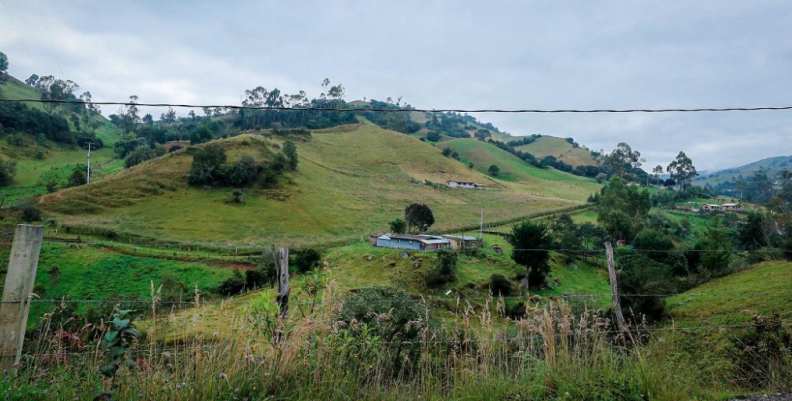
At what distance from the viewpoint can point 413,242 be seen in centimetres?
4566

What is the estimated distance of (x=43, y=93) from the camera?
11669cm

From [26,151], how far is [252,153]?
139 feet

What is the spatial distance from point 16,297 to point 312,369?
2.60 meters

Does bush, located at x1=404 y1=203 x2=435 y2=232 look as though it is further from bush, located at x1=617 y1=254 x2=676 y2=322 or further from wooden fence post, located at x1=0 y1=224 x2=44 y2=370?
wooden fence post, located at x1=0 y1=224 x2=44 y2=370

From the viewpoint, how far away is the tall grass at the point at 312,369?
3.33 m

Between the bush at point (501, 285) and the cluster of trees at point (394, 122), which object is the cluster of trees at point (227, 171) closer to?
the bush at point (501, 285)

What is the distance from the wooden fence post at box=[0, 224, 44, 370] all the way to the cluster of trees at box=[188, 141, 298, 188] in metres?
67.6

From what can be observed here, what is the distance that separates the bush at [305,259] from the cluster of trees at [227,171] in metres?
31.5

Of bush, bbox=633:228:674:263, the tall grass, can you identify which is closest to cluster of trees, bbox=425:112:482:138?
bush, bbox=633:228:674:263

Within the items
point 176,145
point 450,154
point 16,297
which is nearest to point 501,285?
point 16,297

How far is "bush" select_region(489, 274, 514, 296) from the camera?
34.1m

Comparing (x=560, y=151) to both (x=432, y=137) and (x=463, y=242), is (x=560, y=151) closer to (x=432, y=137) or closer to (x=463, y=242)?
(x=432, y=137)

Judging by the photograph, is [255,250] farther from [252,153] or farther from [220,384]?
[220,384]

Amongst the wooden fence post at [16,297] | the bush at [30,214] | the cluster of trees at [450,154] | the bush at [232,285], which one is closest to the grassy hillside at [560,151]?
the cluster of trees at [450,154]
